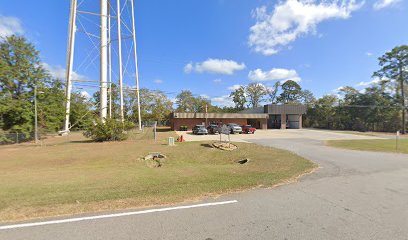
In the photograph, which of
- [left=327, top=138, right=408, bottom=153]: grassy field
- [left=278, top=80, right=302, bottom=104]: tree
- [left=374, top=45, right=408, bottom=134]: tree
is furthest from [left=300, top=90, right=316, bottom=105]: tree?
[left=327, top=138, right=408, bottom=153]: grassy field

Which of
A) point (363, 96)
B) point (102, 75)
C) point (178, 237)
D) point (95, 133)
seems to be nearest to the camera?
point (178, 237)

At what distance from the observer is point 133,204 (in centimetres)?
436

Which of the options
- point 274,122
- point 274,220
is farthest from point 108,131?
point 274,122

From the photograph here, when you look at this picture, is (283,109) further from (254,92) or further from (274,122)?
(254,92)

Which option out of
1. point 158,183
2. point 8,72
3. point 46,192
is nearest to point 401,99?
point 158,183

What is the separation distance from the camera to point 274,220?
3.68 meters

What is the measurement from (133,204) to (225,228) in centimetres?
217

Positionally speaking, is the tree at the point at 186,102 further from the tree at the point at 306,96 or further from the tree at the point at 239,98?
the tree at the point at 306,96

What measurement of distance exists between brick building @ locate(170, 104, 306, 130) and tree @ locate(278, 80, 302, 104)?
3585cm

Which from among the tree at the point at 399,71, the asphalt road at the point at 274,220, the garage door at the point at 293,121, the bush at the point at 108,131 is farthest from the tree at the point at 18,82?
the tree at the point at 399,71

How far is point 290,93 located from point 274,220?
83.1 meters

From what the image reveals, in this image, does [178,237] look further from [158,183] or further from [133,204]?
[158,183]

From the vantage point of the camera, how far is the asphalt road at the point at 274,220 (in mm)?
3158

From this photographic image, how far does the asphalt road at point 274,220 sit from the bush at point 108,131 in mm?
Answer: 17154
